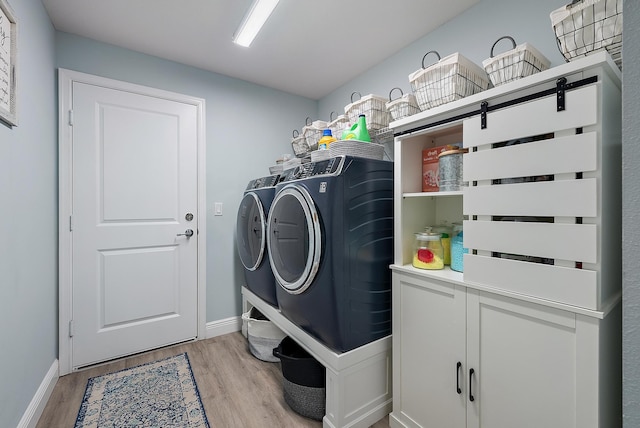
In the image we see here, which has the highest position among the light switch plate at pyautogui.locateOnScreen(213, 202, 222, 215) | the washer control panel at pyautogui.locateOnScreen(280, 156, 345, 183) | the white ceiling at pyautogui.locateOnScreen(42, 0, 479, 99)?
the white ceiling at pyautogui.locateOnScreen(42, 0, 479, 99)

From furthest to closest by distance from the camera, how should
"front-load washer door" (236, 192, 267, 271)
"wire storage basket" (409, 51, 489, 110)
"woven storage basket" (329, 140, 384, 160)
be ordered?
"front-load washer door" (236, 192, 267, 271) → "woven storage basket" (329, 140, 384, 160) → "wire storage basket" (409, 51, 489, 110)

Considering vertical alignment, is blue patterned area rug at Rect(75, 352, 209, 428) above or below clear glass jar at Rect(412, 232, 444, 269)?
below

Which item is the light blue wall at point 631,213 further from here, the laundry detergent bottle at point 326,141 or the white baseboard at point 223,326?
the white baseboard at point 223,326

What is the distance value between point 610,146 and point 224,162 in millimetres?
2561

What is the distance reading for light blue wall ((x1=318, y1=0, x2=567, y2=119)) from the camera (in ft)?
4.64

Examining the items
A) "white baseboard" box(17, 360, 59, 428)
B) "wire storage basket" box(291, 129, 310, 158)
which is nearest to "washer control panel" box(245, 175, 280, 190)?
"wire storage basket" box(291, 129, 310, 158)

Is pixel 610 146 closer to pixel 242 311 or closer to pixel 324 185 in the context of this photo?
pixel 324 185

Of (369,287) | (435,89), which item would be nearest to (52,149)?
(369,287)

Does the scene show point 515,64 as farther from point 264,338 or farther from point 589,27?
point 264,338

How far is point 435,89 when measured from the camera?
143 centimetres

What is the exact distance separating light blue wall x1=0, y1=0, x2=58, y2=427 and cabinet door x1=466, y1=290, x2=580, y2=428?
2040mm

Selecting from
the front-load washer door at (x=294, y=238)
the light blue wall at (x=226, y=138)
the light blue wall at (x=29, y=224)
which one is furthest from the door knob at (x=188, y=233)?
the front-load washer door at (x=294, y=238)

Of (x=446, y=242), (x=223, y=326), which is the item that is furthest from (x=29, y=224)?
(x=446, y=242)

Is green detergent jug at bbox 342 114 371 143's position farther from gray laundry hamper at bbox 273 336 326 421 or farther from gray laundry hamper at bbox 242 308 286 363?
gray laundry hamper at bbox 242 308 286 363
